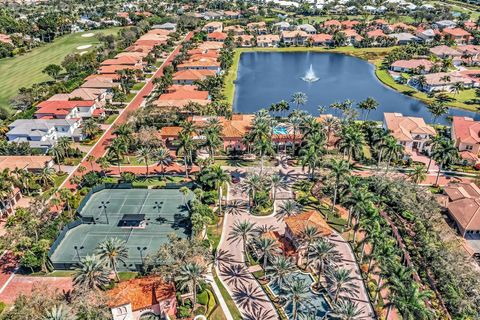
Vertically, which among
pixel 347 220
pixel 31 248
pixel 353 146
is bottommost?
pixel 347 220

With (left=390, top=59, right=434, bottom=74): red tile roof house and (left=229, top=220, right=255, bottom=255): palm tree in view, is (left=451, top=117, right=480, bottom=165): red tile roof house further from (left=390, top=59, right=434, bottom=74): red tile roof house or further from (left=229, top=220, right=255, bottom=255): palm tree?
(left=229, top=220, right=255, bottom=255): palm tree

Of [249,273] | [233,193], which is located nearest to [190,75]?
[233,193]

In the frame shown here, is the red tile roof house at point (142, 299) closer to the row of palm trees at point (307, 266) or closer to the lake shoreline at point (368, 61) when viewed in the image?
the row of palm trees at point (307, 266)

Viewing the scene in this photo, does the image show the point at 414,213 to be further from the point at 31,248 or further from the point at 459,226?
the point at 31,248

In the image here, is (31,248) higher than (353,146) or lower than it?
lower

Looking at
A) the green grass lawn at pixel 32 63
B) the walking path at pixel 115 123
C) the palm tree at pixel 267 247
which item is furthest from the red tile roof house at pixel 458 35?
the palm tree at pixel 267 247

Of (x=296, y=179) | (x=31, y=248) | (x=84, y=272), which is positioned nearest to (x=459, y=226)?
(x=296, y=179)

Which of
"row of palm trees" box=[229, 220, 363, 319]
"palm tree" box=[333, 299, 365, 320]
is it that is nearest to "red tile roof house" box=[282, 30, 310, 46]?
"row of palm trees" box=[229, 220, 363, 319]
